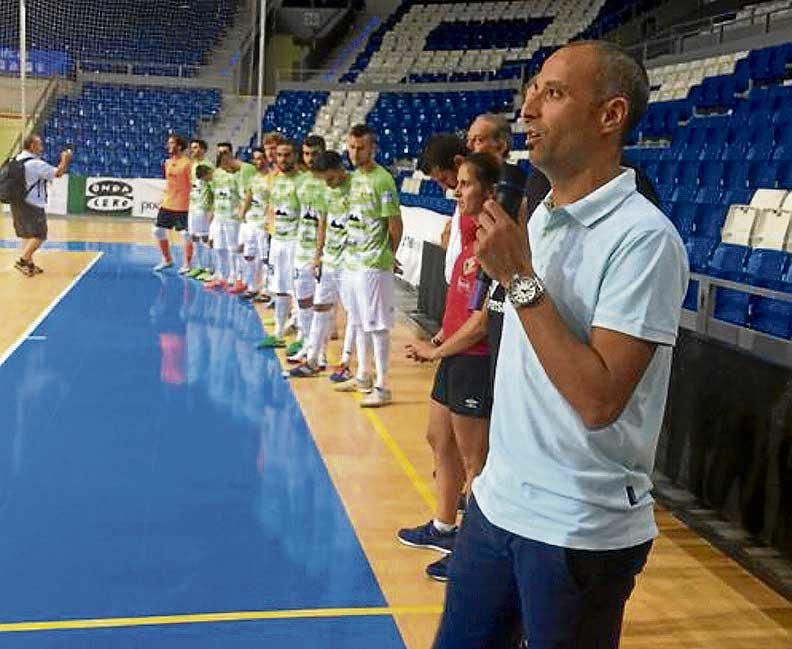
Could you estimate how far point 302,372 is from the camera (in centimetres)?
724

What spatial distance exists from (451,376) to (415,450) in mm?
1788

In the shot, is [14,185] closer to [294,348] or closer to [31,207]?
[31,207]

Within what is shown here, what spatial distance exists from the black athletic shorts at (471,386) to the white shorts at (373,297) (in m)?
2.59

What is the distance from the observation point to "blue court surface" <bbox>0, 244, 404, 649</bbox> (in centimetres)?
336

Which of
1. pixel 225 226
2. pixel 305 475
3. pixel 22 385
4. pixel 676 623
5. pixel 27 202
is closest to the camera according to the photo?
pixel 676 623

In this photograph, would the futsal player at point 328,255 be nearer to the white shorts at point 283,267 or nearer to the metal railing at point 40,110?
the white shorts at point 283,267

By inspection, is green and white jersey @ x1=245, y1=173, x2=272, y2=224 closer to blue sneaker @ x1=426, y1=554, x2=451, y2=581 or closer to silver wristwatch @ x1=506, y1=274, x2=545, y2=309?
blue sneaker @ x1=426, y1=554, x2=451, y2=581

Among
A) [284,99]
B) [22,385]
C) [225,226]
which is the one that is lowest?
[22,385]

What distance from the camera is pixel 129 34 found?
86.4ft

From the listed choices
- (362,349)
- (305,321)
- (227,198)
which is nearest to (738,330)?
(362,349)

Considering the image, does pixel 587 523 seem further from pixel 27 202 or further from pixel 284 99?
pixel 284 99

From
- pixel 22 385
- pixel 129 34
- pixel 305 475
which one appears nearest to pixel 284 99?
pixel 129 34

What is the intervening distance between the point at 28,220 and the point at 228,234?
111 inches

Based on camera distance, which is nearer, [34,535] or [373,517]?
[34,535]
